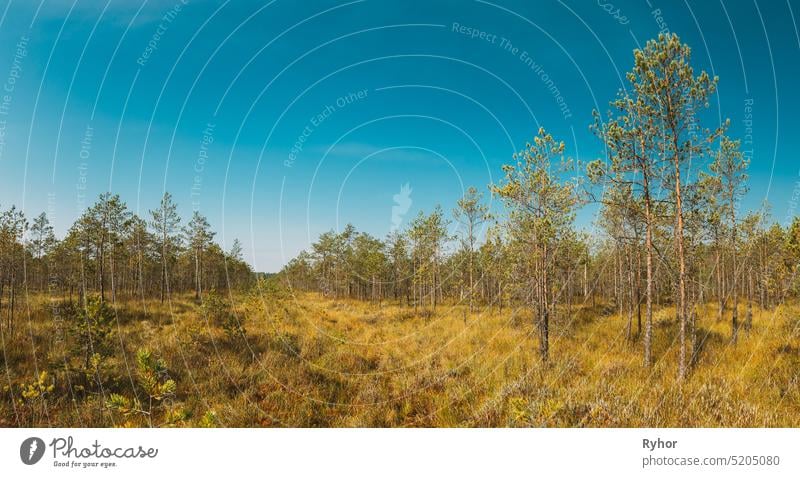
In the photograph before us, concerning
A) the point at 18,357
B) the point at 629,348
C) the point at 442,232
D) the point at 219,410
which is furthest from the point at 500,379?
the point at 442,232

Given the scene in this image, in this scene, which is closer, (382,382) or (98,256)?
(382,382)

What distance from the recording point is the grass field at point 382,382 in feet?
18.6

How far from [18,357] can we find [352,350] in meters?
9.46

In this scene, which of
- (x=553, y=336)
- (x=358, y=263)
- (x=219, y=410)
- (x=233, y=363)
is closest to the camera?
(x=219, y=410)

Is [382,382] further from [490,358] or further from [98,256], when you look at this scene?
[98,256]

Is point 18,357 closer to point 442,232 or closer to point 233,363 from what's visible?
point 233,363

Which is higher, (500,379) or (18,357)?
(18,357)

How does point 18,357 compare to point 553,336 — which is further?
point 553,336

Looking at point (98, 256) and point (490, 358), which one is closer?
point (490, 358)

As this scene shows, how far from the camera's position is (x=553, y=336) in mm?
14102

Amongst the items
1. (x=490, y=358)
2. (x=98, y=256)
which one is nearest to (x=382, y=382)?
(x=490, y=358)

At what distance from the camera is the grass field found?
5.67m

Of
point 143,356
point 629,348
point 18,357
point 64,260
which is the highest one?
point 64,260

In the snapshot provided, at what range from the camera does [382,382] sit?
30.7 ft
